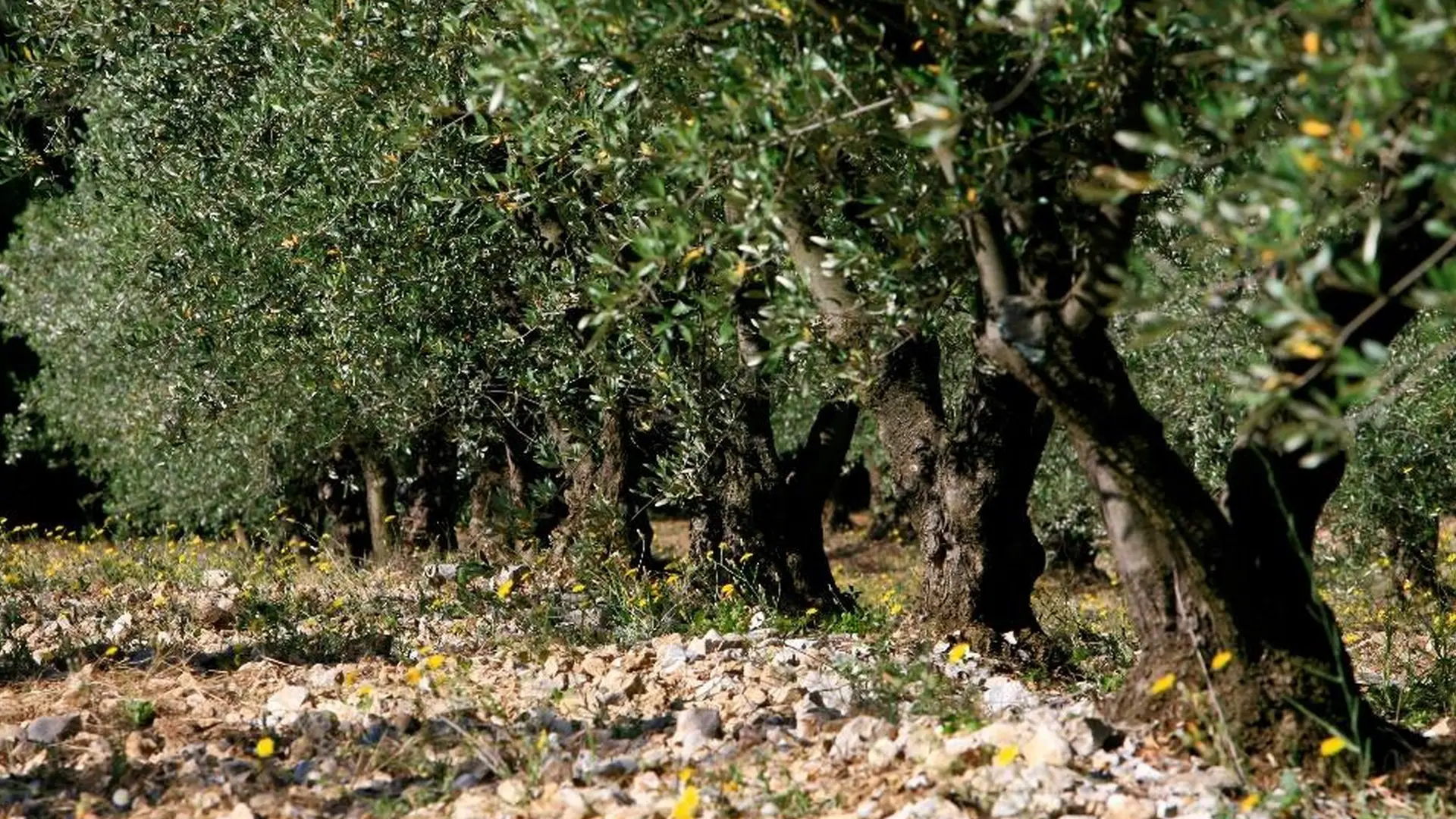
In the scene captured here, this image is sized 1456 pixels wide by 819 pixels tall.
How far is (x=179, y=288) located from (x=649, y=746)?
6.89 metres

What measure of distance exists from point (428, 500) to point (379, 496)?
990 millimetres

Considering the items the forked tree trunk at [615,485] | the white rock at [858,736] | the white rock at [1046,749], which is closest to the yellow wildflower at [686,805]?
the white rock at [858,736]

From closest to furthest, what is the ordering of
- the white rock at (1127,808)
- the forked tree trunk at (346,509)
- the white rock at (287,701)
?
the white rock at (1127,808) → the white rock at (287,701) → the forked tree trunk at (346,509)

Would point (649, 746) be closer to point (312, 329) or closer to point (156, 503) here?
point (312, 329)

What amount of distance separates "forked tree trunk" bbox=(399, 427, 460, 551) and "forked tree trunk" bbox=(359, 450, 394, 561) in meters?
0.25

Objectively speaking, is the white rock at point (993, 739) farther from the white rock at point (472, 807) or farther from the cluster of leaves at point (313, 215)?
the cluster of leaves at point (313, 215)

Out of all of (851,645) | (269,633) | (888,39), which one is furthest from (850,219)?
(269,633)

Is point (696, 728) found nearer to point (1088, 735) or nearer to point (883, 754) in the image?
point (883, 754)

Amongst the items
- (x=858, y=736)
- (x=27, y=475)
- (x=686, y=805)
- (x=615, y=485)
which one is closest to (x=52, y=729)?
(x=686, y=805)

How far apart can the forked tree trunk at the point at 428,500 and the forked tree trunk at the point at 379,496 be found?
0.25m

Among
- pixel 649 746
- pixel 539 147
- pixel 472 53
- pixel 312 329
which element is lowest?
pixel 649 746

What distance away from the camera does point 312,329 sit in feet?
36.9

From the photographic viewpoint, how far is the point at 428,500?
54.4 feet

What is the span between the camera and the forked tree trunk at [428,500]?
1633cm
